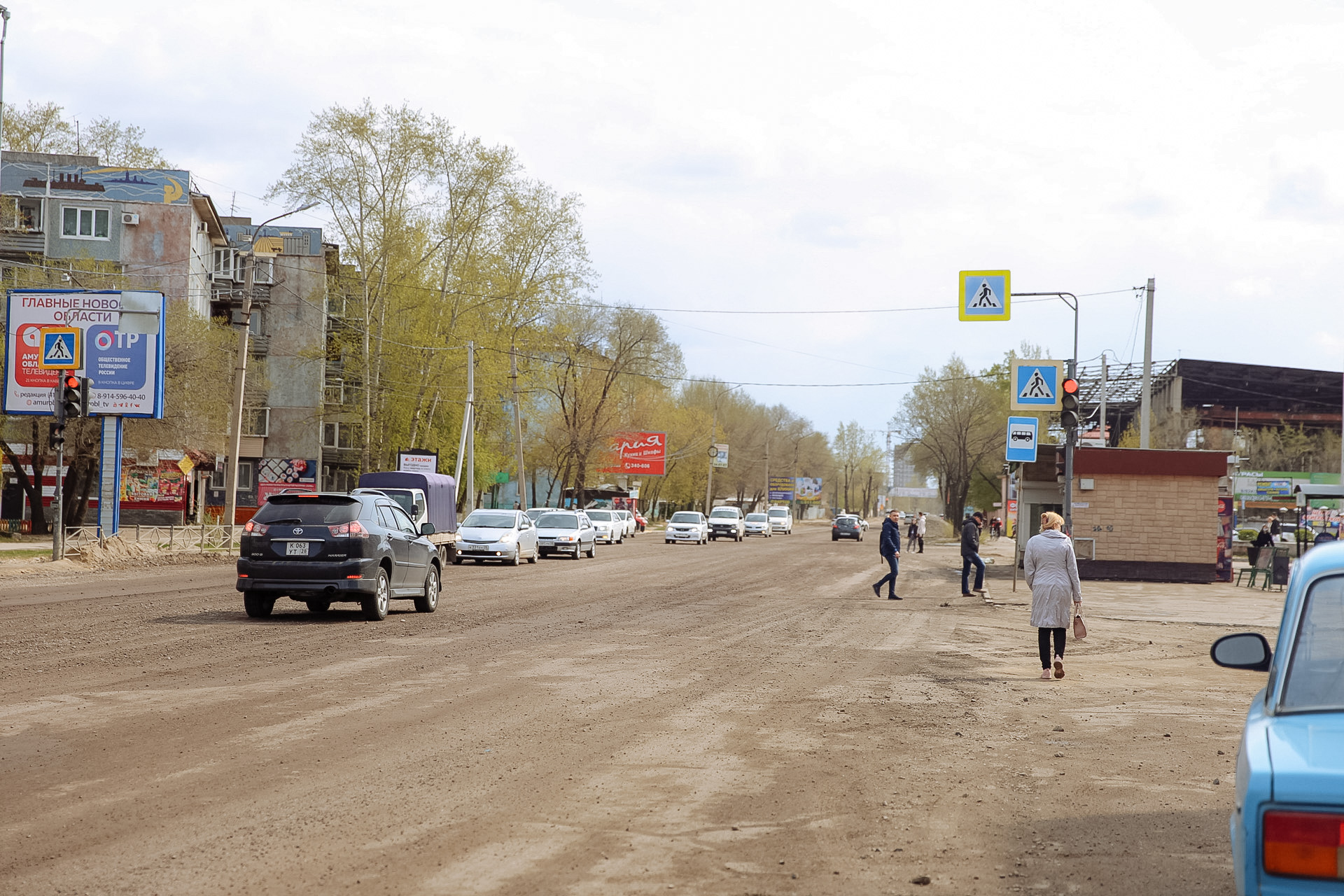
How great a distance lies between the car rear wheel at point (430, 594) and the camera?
18.5 m

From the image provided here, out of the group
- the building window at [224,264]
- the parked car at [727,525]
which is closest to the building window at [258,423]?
the building window at [224,264]

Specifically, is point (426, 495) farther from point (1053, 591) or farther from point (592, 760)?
point (592, 760)

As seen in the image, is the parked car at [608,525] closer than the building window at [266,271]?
Yes

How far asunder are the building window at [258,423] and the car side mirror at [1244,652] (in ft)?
215

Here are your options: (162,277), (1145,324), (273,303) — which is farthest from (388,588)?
(273,303)

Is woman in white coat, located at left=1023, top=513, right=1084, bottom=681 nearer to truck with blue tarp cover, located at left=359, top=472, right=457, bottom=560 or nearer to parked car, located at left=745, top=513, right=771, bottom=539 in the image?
truck with blue tarp cover, located at left=359, top=472, right=457, bottom=560

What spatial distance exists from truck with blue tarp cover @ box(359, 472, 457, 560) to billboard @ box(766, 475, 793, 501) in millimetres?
98373

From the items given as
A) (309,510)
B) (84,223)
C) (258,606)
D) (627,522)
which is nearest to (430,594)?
(258,606)

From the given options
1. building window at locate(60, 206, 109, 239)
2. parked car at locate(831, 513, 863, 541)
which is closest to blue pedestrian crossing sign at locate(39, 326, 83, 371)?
building window at locate(60, 206, 109, 239)

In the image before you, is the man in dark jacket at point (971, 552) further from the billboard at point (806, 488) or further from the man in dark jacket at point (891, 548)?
the billboard at point (806, 488)

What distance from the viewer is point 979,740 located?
8.77 m

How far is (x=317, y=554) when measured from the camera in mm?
16203

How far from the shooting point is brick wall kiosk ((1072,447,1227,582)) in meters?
32.8

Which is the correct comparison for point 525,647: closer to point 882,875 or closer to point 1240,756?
point 882,875
